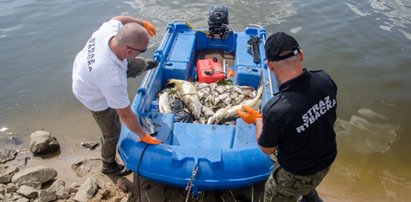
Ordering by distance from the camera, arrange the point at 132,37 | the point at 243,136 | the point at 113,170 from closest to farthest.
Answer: the point at 132,37 < the point at 243,136 < the point at 113,170

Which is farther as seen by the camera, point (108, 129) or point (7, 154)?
point (7, 154)

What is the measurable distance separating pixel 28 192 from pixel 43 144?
118 centimetres

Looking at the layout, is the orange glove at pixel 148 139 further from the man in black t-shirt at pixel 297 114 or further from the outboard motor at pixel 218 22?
the outboard motor at pixel 218 22

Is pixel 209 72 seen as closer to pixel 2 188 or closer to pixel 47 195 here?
pixel 47 195

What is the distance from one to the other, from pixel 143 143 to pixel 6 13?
802 centimetres

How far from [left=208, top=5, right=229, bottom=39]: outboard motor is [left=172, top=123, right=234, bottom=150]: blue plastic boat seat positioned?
9.47 ft

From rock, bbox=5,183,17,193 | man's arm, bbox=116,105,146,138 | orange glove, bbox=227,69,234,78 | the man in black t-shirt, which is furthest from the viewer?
orange glove, bbox=227,69,234,78

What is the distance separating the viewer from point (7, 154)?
5.15 metres

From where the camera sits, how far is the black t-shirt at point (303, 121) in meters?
2.42

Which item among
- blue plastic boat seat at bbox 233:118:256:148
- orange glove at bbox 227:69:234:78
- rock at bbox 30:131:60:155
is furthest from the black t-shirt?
rock at bbox 30:131:60:155

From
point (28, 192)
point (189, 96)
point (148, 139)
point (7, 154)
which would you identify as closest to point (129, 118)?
point (148, 139)

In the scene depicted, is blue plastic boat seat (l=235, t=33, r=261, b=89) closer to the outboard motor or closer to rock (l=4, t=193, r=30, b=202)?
the outboard motor

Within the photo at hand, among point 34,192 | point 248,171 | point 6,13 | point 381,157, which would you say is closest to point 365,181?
point 381,157

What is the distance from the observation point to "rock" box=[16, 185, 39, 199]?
404 centimetres
